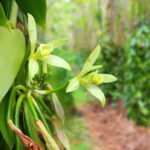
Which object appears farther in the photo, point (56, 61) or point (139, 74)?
point (139, 74)

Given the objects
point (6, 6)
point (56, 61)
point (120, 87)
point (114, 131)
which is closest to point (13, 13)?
point (6, 6)

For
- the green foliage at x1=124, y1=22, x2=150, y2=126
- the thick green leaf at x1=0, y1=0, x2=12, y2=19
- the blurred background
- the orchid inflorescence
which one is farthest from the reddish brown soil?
the thick green leaf at x1=0, y1=0, x2=12, y2=19

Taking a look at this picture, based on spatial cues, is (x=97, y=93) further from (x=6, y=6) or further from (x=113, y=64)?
(x=113, y=64)

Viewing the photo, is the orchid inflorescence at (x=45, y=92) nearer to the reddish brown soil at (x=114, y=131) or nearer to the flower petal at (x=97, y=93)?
the flower petal at (x=97, y=93)

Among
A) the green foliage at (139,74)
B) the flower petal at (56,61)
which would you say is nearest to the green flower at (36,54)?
the flower petal at (56,61)

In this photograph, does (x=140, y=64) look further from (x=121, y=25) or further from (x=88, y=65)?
(x=88, y=65)
